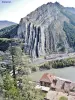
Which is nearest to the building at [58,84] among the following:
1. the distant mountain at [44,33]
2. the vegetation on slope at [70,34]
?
the distant mountain at [44,33]

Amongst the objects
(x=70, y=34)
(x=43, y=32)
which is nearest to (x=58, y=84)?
(x=43, y=32)

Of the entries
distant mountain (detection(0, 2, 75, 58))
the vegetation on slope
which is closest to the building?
distant mountain (detection(0, 2, 75, 58))

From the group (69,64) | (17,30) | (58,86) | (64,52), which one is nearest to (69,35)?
(64,52)

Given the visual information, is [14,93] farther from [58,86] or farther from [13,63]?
[58,86]

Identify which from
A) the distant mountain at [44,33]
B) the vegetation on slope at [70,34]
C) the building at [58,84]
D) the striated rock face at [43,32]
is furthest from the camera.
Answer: the vegetation on slope at [70,34]

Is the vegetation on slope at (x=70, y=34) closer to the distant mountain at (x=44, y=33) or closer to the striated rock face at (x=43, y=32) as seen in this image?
the distant mountain at (x=44, y=33)

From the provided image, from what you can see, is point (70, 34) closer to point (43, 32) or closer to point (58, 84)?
point (43, 32)

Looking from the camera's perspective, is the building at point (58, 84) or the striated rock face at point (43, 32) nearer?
the building at point (58, 84)

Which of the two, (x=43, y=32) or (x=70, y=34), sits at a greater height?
(x=43, y=32)

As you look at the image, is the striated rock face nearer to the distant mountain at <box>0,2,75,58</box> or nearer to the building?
the distant mountain at <box>0,2,75,58</box>

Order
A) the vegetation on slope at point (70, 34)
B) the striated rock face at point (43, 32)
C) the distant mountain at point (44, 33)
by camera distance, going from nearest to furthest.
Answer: the striated rock face at point (43, 32)
the distant mountain at point (44, 33)
the vegetation on slope at point (70, 34)
